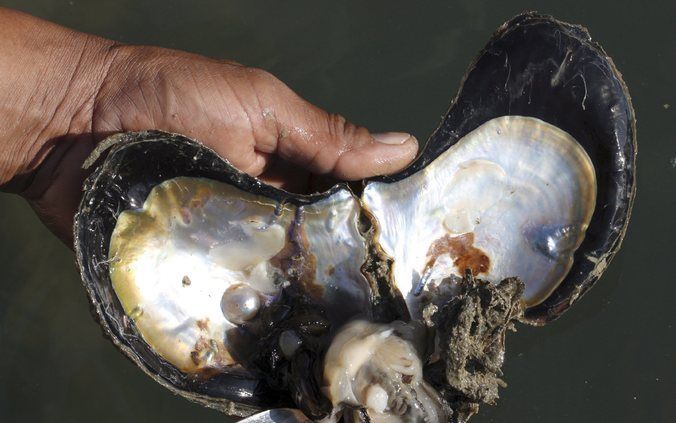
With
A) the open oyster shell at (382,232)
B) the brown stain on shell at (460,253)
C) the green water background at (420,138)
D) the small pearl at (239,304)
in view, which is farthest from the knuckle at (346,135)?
the green water background at (420,138)

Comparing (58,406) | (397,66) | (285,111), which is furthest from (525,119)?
(58,406)

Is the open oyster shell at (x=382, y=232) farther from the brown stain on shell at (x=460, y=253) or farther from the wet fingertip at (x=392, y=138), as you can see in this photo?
the wet fingertip at (x=392, y=138)

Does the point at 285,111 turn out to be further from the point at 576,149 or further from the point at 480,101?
the point at 576,149

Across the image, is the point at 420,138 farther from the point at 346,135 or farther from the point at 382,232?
the point at 382,232

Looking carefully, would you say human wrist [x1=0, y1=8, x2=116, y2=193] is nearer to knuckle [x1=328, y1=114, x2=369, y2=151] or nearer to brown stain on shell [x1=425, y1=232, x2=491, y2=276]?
knuckle [x1=328, y1=114, x2=369, y2=151]

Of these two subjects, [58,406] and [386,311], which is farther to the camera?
[58,406]

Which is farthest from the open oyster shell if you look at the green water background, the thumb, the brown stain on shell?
the green water background

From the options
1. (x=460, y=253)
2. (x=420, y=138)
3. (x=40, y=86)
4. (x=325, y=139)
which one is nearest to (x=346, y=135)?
(x=325, y=139)
